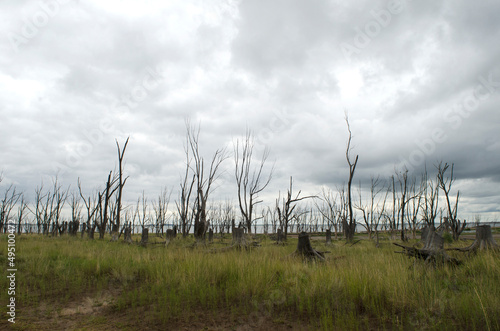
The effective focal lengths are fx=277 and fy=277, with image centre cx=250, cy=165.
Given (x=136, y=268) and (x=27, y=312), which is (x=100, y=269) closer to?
(x=136, y=268)

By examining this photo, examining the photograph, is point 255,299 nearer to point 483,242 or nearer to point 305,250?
point 305,250

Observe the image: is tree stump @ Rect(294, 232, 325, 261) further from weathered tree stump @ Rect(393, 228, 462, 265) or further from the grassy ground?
weathered tree stump @ Rect(393, 228, 462, 265)

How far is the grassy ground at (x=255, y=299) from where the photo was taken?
3.72 metres

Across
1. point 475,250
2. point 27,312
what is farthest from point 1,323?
point 475,250

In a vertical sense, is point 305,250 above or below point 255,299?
above

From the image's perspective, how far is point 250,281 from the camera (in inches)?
202

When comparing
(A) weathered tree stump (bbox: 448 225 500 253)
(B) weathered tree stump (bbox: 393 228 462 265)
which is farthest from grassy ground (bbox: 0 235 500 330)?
(A) weathered tree stump (bbox: 448 225 500 253)

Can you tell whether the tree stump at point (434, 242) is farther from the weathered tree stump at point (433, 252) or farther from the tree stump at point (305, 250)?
the tree stump at point (305, 250)

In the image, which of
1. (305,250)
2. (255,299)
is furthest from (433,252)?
(255,299)

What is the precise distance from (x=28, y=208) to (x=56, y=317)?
39.0 m

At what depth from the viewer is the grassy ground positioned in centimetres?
372

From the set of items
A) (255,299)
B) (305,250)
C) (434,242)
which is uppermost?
(434,242)

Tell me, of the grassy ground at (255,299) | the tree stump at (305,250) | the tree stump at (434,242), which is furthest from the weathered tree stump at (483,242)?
the tree stump at (305,250)

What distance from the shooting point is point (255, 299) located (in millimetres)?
4695
